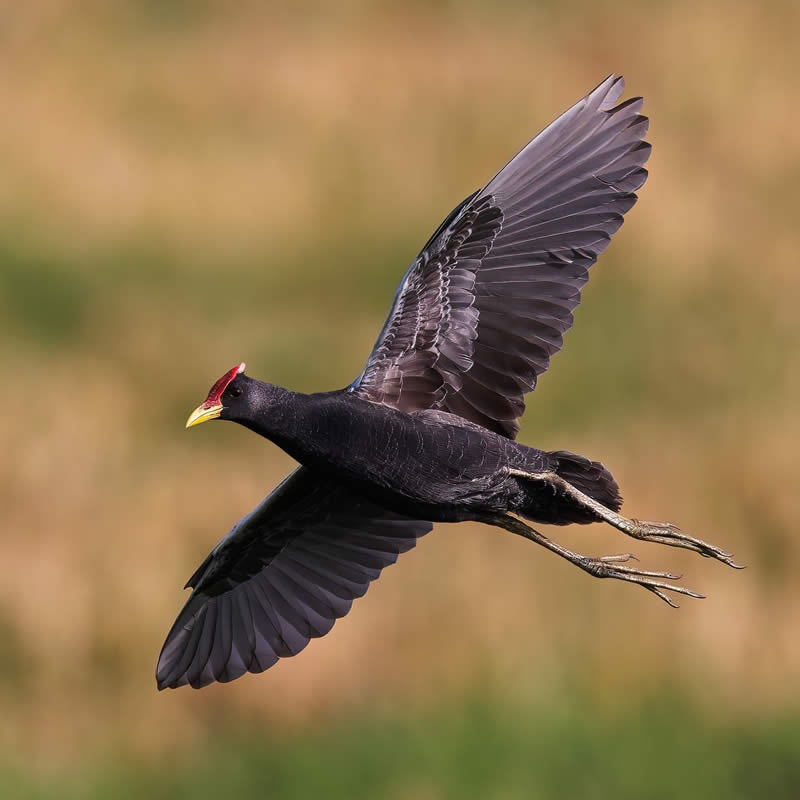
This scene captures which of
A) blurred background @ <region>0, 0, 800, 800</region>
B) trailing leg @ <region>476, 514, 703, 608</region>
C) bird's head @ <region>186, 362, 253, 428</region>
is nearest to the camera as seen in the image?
bird's head @ <region>186, 362, 253, 428</region>

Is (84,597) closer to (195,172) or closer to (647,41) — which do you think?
(195,172)

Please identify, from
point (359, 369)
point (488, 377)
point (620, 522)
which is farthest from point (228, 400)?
point (359, 369)

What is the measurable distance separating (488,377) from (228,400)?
1.22 metres

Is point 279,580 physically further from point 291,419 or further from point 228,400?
point 291,419

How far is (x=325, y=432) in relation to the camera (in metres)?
8.90

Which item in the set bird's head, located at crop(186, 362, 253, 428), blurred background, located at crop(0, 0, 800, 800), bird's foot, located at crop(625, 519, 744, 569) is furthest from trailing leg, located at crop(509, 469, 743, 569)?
blurred background, located at crop(0, 0, 800, 800)

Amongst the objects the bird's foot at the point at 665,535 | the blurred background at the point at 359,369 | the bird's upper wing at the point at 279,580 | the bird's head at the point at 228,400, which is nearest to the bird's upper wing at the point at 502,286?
the bird's head at the point at 228,400

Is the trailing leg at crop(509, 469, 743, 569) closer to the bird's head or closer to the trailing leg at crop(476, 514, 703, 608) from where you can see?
the trailing leg at crop(476, 514, 703, 608)

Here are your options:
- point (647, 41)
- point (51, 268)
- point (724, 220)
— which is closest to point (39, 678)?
point (51, 268)

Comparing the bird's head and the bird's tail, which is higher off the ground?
the bird's tail

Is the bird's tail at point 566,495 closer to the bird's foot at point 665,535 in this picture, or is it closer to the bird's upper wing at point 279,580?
the bird's foot at point 665,535

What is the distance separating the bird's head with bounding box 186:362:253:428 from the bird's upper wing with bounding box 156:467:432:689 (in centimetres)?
108

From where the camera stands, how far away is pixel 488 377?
9398 millimetres

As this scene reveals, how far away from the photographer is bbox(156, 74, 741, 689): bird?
352 inches
